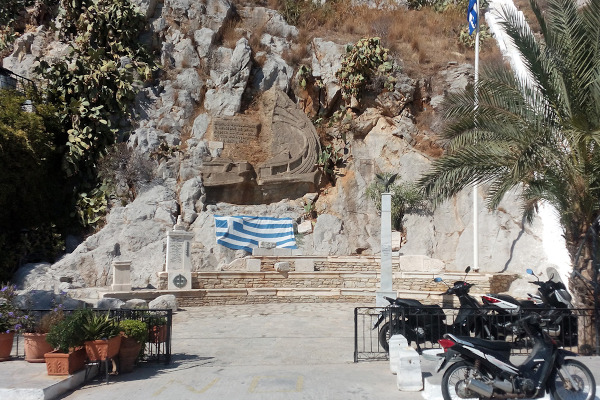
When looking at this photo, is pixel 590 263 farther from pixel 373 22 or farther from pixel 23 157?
pixel 373 22

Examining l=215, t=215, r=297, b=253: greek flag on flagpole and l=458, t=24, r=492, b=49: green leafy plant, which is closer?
l=215, t=215, r=297, b=253: greek flag on flagpole

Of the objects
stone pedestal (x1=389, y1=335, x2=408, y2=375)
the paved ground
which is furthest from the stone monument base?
stone pedestal (x1=389, y1=335, x2=408, y2=375)

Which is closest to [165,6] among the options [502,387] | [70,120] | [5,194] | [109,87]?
[109,87]

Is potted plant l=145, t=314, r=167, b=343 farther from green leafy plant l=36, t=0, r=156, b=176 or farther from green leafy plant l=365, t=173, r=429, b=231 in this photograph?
green leafy plant l=36, t=0, r=156, b=176

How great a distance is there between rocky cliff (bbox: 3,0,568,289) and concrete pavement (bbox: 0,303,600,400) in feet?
27.3

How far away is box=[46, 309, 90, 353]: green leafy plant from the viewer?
7.56 m

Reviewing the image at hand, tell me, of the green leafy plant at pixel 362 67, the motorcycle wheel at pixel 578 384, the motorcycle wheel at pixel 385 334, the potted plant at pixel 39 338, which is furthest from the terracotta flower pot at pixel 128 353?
the green leafy plant at pixel 362 67

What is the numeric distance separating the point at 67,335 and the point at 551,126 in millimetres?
7781

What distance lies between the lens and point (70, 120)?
2384 centimetres

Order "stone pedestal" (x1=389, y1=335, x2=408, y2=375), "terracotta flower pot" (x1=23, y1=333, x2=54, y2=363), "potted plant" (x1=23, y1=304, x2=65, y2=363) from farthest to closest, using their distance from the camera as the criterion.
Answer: "terracotta flower pot" (x1=23, y1=333, x2=54, y2=363), "potted plant" (x1=23, y1=304, x2=65, y2=363), "stone pedestal" (x1=389, y1=335, x2=408, y2=375)

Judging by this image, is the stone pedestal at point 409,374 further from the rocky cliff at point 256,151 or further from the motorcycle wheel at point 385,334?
the rocky cliff at point 256,151

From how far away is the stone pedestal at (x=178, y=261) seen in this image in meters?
17.1

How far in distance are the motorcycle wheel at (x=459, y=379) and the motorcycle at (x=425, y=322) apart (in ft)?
7.92

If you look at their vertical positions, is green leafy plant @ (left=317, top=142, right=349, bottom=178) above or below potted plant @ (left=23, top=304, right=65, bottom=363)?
above
